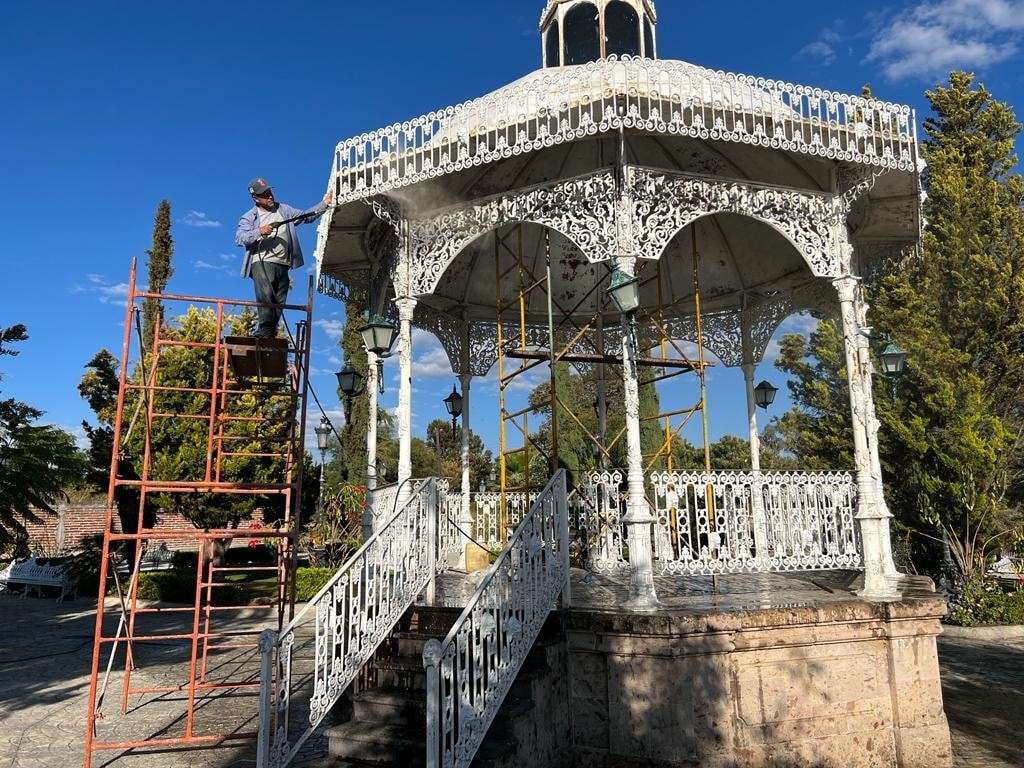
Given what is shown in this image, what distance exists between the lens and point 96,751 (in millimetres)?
5801

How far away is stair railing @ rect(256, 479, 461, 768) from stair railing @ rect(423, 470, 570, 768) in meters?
0.88

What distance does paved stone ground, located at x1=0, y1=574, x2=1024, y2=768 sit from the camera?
5621mm

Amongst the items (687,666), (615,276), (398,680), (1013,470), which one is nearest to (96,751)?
(398,680)

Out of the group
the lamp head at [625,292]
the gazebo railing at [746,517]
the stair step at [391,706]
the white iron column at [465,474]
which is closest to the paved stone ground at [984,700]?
the gazebo railing at [746,517]

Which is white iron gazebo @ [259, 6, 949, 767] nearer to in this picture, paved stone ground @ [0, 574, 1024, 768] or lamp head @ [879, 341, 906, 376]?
paved stone ground @ [0, 574, 1024, 768]

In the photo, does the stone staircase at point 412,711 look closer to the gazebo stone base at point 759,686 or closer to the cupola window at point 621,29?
the gazebo stone base at point 759,686

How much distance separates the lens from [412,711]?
492 cm

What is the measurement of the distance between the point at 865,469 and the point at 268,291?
6.08 m

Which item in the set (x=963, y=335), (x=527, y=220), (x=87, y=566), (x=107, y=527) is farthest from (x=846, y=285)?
(x=87, y=566)

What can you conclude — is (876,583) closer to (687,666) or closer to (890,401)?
(687,666)

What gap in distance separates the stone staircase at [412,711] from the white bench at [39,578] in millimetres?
16003

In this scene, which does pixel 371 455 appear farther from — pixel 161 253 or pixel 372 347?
pixel 161 253

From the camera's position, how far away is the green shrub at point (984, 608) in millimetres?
12172

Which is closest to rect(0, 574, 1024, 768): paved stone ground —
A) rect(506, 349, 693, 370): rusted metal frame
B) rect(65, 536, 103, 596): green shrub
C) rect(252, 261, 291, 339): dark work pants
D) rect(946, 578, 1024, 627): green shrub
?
rect(946, 578, 1024, 627): green shrub
